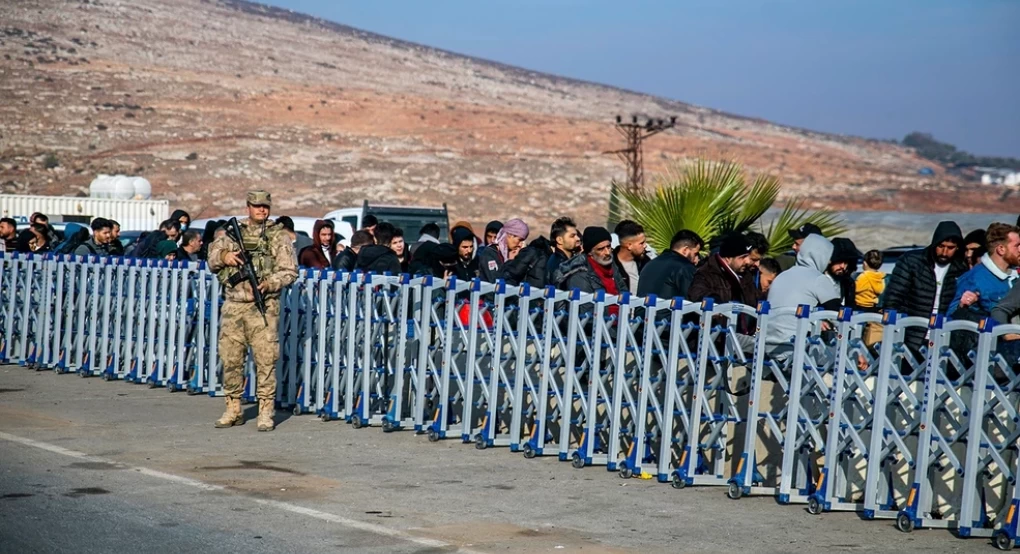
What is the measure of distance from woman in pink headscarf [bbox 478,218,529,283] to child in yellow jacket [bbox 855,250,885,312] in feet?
11.5

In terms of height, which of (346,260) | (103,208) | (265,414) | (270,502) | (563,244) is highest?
(103,208)

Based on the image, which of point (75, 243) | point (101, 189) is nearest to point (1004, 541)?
point (75, 243)

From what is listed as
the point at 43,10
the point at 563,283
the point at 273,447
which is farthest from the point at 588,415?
the point at 43,10

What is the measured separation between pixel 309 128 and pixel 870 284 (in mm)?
75184

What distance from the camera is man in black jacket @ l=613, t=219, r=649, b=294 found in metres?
11.3

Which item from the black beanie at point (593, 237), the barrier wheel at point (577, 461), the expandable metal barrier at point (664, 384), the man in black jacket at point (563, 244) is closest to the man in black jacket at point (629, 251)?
the black beanie at point (593, 237)

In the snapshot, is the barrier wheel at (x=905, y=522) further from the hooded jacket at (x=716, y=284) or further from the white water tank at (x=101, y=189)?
the white water tank at (x=101, y=189)

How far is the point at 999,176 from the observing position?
4860 inches

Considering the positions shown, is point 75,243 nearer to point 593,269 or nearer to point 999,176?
point 593,269

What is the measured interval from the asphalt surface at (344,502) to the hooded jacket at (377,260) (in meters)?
1.92

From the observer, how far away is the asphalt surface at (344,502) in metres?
7.43

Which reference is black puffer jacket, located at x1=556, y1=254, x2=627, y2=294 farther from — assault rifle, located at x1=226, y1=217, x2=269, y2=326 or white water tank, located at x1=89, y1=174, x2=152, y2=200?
white water tank, located at x1=89, y1=174, x2=152, y2=200

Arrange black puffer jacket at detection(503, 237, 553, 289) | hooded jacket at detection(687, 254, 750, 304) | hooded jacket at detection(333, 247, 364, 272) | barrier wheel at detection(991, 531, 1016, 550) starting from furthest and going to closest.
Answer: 1. hooded jacket at detection(333, 247, 364, 272)
2. black puffer jacket at detection(503, 237, 553, 289)
3. hooded jacket at detection(687, 254, 750, 304)
4. barrier wheel at detection(991, 531, 1016, 550)

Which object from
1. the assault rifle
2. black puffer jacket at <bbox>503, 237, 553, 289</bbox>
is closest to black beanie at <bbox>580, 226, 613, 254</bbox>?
black puffer jacket at <bbox>503, 237, 553, 289</bbox>
